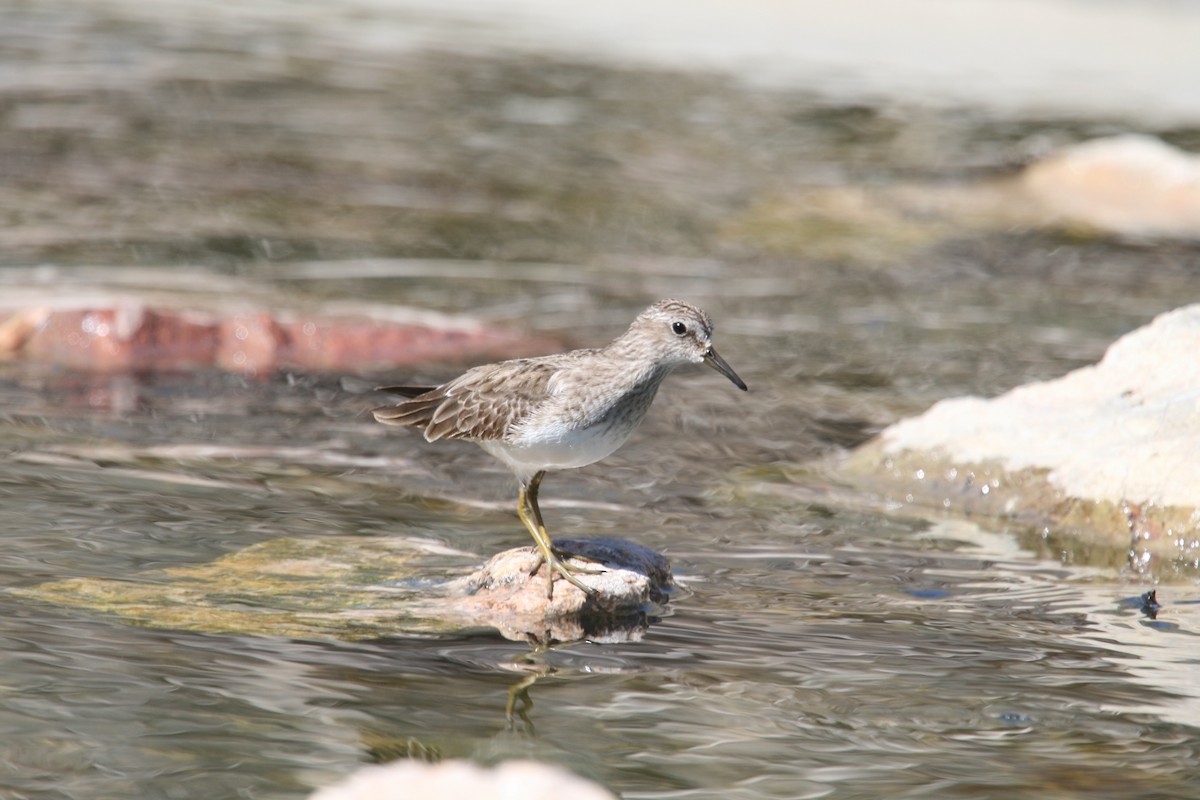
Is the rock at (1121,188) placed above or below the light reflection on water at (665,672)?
above

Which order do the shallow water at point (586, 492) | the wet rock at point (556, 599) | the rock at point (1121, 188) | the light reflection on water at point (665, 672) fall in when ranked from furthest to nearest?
the rock at point (1121, 188)
the wet rock at point (556, 599)
the shallow water at point (586, 492)
the light reflection on water at point (665, 672)

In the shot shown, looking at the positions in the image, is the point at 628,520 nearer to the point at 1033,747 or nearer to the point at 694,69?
the point at 1033,747

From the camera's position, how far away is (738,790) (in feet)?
14.9

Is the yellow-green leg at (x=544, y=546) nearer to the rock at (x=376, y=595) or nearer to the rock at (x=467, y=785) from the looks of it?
the rock at (x=376, y=595)

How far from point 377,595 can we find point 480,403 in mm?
865

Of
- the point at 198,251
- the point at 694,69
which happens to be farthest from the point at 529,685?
the point at 694,69

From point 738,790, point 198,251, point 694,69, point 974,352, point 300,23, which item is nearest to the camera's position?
point 738,790

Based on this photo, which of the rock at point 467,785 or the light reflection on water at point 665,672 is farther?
the light reflection on water at point 665,672

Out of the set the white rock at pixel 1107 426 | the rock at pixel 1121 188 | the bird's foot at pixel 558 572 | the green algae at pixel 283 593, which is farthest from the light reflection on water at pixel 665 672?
the rock at pixel 1121 188

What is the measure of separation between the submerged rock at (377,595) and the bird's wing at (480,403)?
1.68 ft

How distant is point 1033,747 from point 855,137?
13.4 m

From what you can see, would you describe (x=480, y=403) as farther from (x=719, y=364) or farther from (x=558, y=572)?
Result: (x=719, y=364)

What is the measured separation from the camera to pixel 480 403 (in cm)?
629

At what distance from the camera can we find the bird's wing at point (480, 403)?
6117 millimetres
